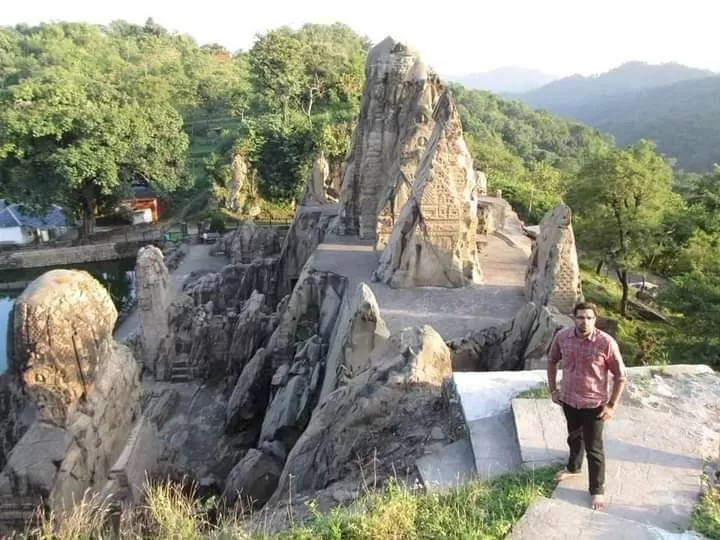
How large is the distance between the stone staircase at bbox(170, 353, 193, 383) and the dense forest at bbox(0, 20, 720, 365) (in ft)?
36.9

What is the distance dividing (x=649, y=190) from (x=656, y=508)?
16.0 meters

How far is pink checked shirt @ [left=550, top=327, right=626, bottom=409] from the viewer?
4445mm

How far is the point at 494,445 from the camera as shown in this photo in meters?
5.20

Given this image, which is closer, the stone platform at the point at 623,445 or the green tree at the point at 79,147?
the stone platform at the point at 623,445

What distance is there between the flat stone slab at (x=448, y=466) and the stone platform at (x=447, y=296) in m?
5.38

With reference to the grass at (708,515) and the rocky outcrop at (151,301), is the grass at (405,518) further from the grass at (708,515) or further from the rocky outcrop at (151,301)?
the rocky outcrop at (151,301)

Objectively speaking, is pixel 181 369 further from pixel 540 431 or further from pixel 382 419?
pixel 540 431

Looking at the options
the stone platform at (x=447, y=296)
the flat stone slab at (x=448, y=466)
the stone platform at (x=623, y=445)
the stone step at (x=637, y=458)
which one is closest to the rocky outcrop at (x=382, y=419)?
the flat stone slab at (x=448, y=466)

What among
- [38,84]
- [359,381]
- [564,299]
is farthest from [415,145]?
[38,84]

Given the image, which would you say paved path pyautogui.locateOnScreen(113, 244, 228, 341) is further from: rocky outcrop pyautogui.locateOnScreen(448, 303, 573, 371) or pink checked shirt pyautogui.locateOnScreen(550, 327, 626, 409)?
pink checked shirt pyautogui.locateOnScreen(550, 327, 626, 409)

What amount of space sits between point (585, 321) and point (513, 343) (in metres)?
5.66

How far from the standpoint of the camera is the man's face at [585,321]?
4398 millimetres

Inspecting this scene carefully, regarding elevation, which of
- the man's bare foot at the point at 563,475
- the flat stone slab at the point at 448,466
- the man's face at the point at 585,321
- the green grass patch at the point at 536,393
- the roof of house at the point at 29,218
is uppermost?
the man's face at the point at 585,321

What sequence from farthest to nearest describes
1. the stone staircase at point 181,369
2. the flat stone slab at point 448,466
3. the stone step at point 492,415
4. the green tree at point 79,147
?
the green tree at point 79,147 < the stone staircase at point 181,369 < the stone step at point 492,415 < the flat stone slab at point 448,466
